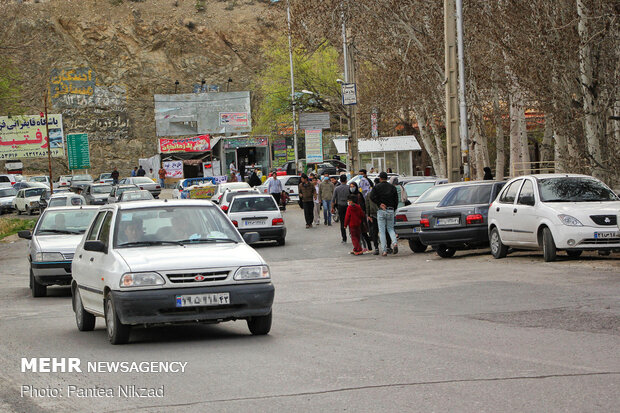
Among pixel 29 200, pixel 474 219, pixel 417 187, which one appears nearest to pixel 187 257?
pixel 474 219

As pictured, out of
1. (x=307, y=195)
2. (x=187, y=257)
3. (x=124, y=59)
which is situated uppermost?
(x=124, y=59)

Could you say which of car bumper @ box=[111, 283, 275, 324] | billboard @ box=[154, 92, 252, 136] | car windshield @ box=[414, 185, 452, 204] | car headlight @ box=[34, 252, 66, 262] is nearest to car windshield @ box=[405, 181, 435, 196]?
car windshield @ box=[414, 185, 452, 204]

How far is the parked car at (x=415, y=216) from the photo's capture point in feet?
76.6

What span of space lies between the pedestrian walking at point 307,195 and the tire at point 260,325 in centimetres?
2360

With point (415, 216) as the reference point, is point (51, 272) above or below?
below

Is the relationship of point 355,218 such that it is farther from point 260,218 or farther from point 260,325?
point 260,325

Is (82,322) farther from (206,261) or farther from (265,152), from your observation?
(265,152)

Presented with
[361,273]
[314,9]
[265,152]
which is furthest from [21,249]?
[265,152]

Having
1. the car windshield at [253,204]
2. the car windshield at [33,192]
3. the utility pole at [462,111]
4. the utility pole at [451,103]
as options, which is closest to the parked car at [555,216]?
the utility pole at [451,103]

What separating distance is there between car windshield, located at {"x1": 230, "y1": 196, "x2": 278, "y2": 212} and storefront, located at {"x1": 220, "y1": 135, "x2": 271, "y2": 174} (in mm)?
44380

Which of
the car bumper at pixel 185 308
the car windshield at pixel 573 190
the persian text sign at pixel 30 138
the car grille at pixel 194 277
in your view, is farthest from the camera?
the persian text sign at pixel 30 138

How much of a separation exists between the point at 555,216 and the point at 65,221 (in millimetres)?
9380

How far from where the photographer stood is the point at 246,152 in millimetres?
78375

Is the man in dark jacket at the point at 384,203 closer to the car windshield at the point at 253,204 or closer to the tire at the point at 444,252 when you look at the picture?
the tire at the point at 444,252
